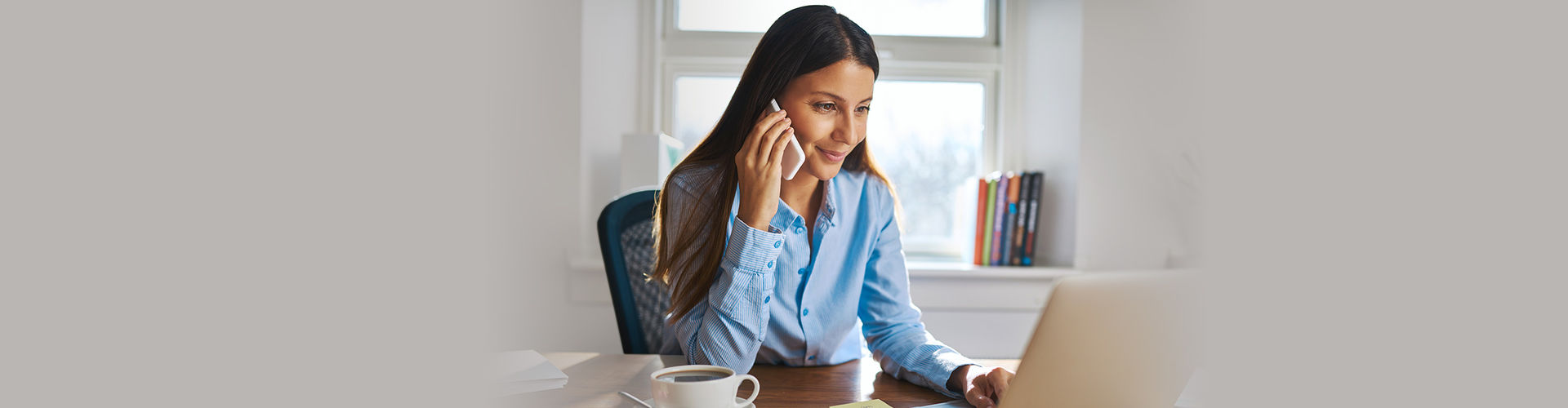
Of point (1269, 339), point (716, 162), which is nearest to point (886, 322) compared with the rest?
point (716, 162)

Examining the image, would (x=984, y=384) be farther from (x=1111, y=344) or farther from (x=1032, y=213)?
(x=1032, y=213)

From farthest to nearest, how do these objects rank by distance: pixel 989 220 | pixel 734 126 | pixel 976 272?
1. pixel 989 220
2. pixel 976 272
3. pixel 734 126

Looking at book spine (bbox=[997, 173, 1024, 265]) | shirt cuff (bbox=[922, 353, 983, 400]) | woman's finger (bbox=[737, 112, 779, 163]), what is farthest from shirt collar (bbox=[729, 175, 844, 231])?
book spine (bbox=[997, 173, 1024, 265])

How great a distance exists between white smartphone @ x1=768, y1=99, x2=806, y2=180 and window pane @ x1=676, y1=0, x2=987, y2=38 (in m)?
1.41

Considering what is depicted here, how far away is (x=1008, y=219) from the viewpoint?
208cm

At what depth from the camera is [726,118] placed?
960mm

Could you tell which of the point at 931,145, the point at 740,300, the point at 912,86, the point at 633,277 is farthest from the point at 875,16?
the point at 740,300

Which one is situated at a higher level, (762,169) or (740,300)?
(762,169)

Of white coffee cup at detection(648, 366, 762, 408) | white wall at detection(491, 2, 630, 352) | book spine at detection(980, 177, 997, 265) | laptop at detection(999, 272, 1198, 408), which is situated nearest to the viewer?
laptop at detection(999, 272, 1198, 408)

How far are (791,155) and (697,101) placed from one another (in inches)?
56.2

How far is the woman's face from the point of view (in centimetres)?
89

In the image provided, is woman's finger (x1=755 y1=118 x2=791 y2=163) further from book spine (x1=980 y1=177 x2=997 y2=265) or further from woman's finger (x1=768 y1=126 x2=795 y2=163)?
book spine (x1=980 y1=177 x2=997 y2=265)

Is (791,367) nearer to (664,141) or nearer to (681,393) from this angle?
(681,393)

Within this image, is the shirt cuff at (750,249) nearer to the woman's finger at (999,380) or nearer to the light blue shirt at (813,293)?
the light blue shirt at (813,293)
